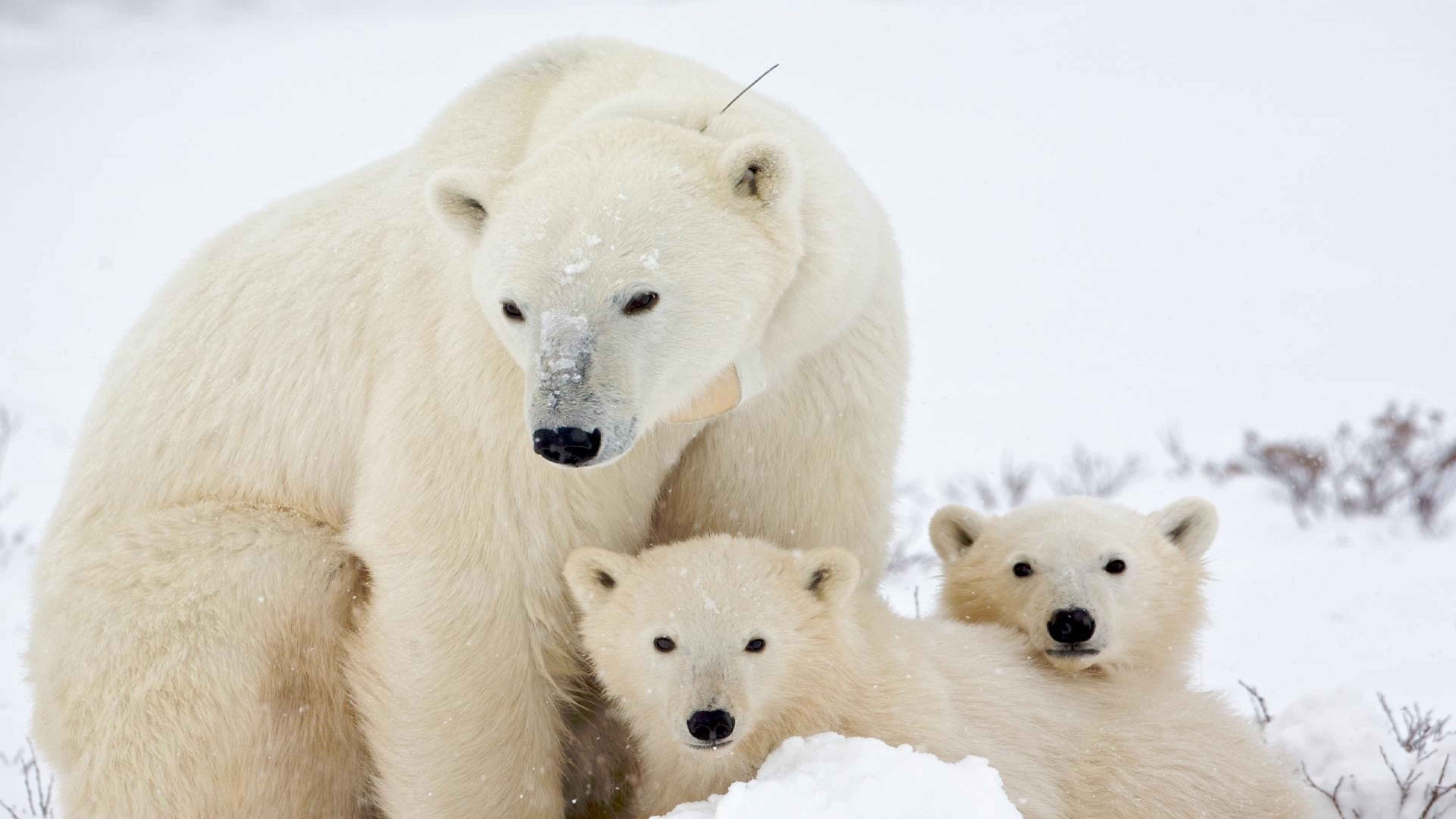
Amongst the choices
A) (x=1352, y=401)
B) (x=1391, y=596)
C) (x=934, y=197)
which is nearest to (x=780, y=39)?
(x=934, y=197)

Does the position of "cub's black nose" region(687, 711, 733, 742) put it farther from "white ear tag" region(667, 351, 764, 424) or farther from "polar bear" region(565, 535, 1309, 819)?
"white ear tag" region(667, 351, 764, 424)

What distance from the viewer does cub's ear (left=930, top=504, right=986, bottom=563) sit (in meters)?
3.96

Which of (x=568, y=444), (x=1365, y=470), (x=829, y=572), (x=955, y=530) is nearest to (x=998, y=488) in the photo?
(x=1365, y=470)

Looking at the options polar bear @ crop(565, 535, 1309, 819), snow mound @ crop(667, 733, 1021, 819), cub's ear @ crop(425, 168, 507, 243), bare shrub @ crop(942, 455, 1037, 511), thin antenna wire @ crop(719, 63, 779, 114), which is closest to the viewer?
snow mound @ crop(667, 733, 1021, 819)

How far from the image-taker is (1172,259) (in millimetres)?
31984

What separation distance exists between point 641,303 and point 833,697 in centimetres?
105

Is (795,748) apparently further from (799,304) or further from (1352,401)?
(1352,401)

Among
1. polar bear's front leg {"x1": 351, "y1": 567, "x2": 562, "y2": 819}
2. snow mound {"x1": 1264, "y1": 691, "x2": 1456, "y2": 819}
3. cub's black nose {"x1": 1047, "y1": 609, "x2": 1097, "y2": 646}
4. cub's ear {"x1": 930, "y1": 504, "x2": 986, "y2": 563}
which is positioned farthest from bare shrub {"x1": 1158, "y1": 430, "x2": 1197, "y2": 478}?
polar bear's front leg {"x1": 351, "y1": 567, "x2": 562, "y2": 819}

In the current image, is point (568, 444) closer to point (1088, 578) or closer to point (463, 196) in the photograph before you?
point (463, 196)

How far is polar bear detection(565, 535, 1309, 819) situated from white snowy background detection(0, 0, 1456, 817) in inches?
19.8

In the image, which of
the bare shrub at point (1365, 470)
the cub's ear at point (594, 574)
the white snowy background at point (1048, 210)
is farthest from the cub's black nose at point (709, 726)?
the bare shrub at point (1365, 470)

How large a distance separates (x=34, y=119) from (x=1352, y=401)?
41869mm

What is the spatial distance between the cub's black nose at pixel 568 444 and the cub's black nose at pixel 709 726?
1.98 ft

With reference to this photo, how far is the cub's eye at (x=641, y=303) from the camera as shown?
2557mm
